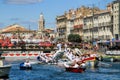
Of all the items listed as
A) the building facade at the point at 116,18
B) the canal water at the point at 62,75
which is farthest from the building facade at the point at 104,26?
the canal water at the point at 62,75

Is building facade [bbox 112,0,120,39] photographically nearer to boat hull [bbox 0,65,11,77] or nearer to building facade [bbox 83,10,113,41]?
building facade [bbox 83,10,113,41]

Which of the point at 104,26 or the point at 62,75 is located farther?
the point at 104,26

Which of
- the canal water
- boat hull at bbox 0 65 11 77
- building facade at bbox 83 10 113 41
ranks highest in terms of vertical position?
building facade at bbox 83 10 113 41

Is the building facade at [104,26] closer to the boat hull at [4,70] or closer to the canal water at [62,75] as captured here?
the canal water at [62,75]

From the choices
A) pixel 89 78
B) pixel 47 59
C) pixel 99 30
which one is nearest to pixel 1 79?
pixel 89 78

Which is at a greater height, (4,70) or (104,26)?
(104,26)

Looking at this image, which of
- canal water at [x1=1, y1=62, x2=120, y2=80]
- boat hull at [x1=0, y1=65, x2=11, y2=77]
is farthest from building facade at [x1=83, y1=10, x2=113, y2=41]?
boat hull at [x1=0, y1=65, x2=11, y2=77]

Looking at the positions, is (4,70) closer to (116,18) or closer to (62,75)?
(62,75)

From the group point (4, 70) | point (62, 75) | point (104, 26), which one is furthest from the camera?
point (104, 26)

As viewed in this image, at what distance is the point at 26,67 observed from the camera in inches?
3711

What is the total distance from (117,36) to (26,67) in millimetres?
→ 86850

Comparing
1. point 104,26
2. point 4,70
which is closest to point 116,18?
point 104,26

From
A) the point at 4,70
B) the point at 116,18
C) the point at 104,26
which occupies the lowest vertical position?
the point at 4,70

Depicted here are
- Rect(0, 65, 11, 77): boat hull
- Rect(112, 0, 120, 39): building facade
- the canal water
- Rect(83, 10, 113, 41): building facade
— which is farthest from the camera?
Rect(83, 10, 113, 41): building facade
